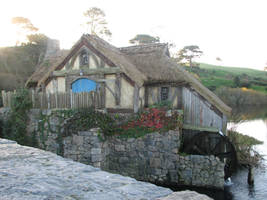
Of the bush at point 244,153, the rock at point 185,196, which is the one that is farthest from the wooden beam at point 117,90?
the rock at point 185,196

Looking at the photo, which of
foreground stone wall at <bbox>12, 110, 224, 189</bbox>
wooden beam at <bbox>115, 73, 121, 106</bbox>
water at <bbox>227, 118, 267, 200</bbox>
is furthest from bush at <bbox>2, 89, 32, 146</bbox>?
Answer: water at <bbox>227, 118, 267, 200</bbox>

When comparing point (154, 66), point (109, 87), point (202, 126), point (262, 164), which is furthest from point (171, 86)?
point (262, 164)

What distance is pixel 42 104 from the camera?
10773mm

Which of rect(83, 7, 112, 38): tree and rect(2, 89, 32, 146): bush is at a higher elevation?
rect(83, 7, 112, 38): tree

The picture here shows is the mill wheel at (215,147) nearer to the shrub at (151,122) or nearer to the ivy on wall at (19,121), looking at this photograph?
the shrub at (151,122)

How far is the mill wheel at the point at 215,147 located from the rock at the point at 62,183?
922cm

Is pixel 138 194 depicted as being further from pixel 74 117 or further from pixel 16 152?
pixel 74 117

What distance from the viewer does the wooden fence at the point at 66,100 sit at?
10.3 m

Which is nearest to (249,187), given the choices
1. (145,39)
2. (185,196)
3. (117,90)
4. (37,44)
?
(117,90)

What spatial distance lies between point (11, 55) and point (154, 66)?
17474 mm

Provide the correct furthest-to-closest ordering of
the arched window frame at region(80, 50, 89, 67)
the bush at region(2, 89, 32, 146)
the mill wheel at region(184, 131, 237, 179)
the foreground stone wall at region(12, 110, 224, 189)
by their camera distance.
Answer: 1. the arched window frame at region(80, 50, 89, 67)
2. the mill wheel at region(184, 131, 237, 179)
3. the bush at region(2, 89, 32, 146)
4. the foreground stone wall at region(12, 110, 224, 189)

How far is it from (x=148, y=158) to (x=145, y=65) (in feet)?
17.5

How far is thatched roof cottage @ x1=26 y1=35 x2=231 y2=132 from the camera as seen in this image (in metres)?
10.6

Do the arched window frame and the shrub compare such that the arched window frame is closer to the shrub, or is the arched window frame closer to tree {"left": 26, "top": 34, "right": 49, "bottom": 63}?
the shrub
